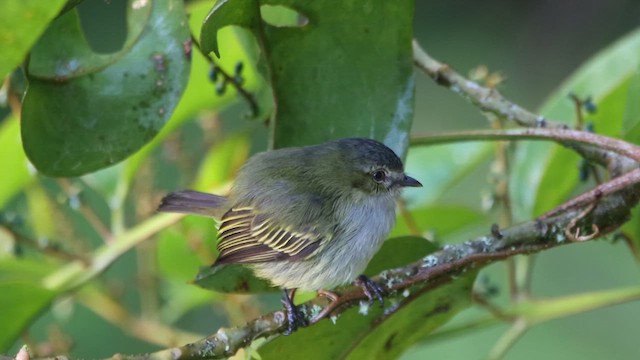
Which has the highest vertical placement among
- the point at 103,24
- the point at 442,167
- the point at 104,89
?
the point at 103,24

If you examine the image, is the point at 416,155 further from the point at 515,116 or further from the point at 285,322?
the point at 285,322

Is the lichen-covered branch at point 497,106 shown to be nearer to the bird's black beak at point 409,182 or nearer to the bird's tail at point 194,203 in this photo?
the bird's black beak at point 409,182

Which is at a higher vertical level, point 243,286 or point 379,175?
point 379,175

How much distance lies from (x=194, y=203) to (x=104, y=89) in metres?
0.53

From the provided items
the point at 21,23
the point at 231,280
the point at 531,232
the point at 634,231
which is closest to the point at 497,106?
the point at 531,232

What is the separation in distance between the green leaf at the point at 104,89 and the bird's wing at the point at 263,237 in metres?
0.42

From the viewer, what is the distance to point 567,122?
2674 millimetres

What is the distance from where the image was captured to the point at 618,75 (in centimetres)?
273

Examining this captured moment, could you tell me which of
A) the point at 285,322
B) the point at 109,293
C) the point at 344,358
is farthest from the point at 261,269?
the point at 109,293

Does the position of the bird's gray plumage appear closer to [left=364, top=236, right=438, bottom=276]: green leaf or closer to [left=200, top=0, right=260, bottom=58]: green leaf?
[left=364, top=236, right=438, bottom=276]: green leaf

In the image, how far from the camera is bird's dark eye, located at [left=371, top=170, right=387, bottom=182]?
2.57 metres

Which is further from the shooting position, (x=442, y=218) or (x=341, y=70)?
(x=442, y=218)

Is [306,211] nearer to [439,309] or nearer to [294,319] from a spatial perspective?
[439,309]

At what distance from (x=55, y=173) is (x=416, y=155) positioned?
1.32m
